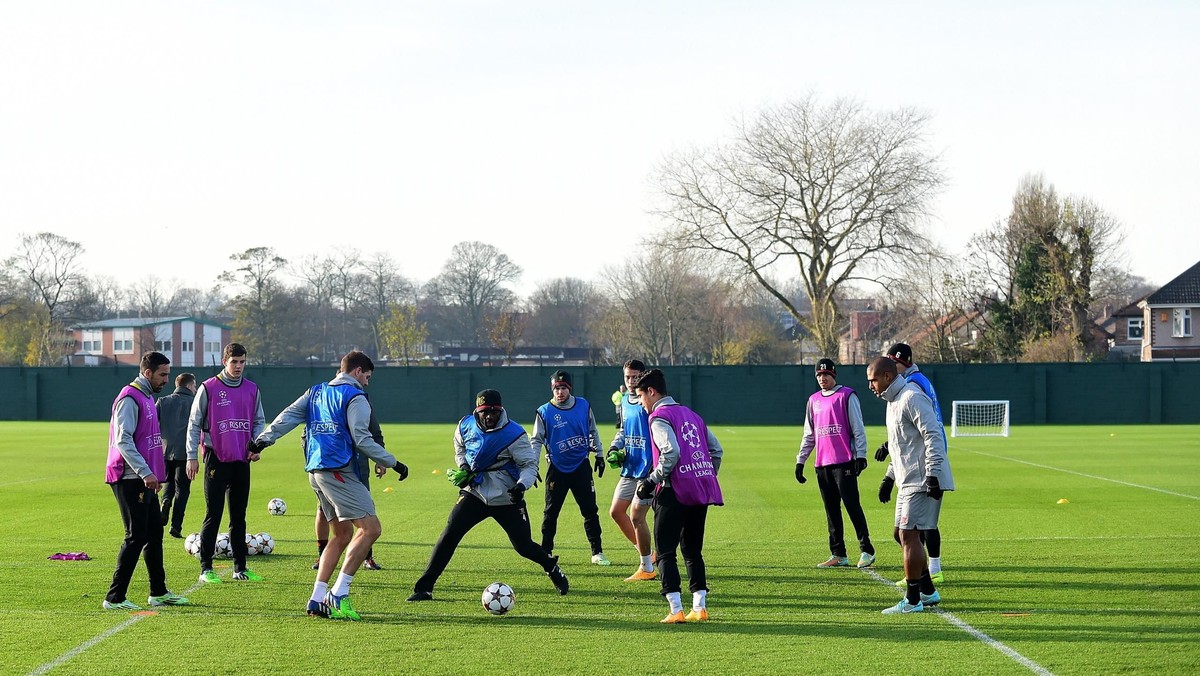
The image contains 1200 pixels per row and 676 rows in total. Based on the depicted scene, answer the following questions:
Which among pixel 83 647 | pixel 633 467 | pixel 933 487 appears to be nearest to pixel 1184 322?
pixel 633 467

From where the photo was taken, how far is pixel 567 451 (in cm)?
1152

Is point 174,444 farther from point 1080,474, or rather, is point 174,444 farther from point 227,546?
point 1080,474

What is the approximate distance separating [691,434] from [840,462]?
306cm

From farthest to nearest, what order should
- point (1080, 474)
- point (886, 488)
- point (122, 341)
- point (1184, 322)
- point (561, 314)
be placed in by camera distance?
point (561, 314)
point (122, 341)
point (1184, 322)
point (1080, 474)
point (886, 488)

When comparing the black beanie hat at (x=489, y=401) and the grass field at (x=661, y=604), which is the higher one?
the black beanie hat at (x=489, y=401)

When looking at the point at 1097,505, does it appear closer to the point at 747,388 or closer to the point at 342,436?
the point at 342,436

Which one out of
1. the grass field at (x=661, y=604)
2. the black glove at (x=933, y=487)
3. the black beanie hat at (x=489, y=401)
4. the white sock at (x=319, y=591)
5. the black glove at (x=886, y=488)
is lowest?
the grass field at (x=661, y=604)

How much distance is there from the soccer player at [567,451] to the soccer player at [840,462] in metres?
2.05

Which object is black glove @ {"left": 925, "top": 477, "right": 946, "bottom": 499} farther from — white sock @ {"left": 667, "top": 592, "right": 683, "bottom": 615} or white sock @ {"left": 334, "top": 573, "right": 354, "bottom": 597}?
white sock @ {"left": 334, "top": 573, "right": 354, "bottom": 597}

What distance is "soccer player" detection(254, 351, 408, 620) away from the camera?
8.75 meters

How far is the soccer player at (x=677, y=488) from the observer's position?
8570 millimetres

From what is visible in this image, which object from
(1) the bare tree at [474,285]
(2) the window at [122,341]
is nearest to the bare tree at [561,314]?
(1) the bare tree at [474,285]

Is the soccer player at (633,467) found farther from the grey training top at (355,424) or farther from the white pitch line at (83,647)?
the white pitch line at (83,647)

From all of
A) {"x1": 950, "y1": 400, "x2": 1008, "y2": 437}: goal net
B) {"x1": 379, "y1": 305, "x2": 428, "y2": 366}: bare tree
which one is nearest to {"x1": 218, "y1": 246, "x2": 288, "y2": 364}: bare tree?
{"x1": 379, "y1": 305, "x2": 428, "y2": 366}: bare tree
